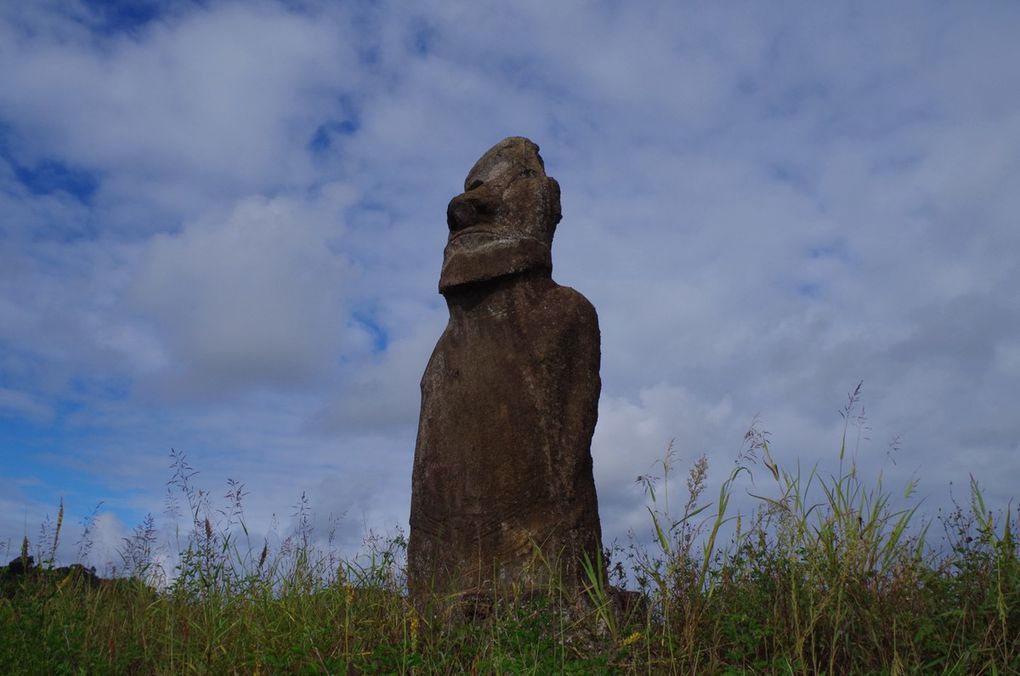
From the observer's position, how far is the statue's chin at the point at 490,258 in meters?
6.41

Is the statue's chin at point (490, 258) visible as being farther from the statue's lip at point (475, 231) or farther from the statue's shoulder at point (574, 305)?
the statue's shoulder at point (574, 305)

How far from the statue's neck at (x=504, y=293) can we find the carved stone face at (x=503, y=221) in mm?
58

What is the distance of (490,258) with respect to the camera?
6.44m

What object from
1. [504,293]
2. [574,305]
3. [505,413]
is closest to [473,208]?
[504,293]

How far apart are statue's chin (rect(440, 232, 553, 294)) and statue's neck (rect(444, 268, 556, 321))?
0.04m

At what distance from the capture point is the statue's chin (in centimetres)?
641

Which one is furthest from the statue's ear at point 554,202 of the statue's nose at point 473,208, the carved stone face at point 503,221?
the statue's nose at point 473,208

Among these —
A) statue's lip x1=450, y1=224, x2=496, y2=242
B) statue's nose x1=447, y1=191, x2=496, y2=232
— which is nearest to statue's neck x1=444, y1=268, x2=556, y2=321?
statue's lip x1=450, y1=224, x2=496, y2=242

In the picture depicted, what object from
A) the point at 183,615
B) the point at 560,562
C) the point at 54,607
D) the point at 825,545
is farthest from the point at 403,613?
the point at 54,607

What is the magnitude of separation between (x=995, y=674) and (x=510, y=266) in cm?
371

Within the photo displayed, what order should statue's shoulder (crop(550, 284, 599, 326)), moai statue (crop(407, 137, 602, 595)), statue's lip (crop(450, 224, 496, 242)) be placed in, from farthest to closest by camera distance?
1. statue's lip (crop(450, 224, 496, 242))
2. statue's shoulder (crop(550, 284, 599, 326))
3. moai statue (crop(407, 137, 602, 595))

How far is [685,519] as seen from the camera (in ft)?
15.6

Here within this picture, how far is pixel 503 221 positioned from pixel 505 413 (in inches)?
57.4

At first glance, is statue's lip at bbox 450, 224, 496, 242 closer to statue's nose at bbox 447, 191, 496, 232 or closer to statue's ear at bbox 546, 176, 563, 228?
statue's nose at bbox 447, 191, 496, 232
